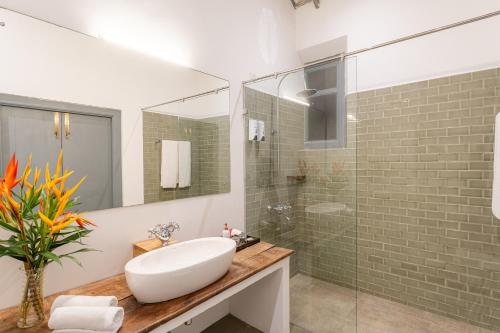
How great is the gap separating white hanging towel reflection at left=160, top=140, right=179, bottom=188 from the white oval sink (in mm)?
464

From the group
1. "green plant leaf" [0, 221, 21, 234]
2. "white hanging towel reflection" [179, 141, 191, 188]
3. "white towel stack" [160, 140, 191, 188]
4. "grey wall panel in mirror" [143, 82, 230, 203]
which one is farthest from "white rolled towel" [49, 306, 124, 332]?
"white hanging towel reflection" [179, 141, 191, 188]

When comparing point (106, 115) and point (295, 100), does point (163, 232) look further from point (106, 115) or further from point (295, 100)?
point (295, 100)

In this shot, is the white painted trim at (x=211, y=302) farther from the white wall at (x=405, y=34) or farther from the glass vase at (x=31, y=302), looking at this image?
the white wall at (x=405, y=34)

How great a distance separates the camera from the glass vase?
3.47 ft

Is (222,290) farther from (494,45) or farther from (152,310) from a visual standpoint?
(494,45)

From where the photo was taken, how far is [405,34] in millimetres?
2514

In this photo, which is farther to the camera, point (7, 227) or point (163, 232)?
point (163, 232)

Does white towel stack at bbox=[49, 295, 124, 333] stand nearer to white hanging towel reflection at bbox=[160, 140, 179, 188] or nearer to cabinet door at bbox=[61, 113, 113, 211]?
cabinet door at bbox=[61, 113, 113, 211]

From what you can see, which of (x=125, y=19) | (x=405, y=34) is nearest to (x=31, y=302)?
(x=125, y=19)

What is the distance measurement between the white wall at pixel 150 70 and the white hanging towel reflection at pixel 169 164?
0.50 feet

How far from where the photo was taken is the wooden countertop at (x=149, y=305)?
1089 mm

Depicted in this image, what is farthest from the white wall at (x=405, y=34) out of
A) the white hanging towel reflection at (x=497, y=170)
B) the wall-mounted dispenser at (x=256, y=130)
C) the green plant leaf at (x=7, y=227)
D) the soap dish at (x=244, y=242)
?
the green plant leaf at (x=7, y=227)

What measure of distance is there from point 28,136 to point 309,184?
2.04 meters

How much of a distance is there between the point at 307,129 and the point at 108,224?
1.83 m
